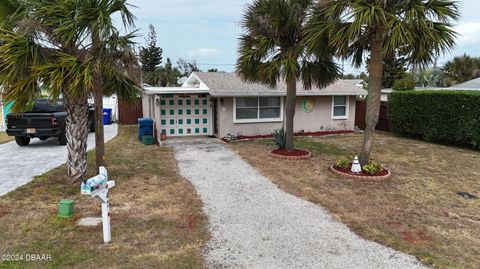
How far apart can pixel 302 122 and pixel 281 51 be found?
583 cm

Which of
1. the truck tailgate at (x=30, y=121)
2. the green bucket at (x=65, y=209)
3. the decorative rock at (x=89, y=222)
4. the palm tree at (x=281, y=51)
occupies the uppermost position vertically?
the palm tree at (x=281, y=51)

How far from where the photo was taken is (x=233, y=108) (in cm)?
1385

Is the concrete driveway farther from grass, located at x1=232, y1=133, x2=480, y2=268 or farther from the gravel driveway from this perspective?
grass, located at x1=232, y1=133, x2=480, y2=268

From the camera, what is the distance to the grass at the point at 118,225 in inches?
165

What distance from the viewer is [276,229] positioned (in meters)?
5.21

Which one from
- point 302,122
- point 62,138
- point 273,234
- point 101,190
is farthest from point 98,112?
point 302,122

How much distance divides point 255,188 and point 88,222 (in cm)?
343

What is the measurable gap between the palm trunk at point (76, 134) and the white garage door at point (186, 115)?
6958mm

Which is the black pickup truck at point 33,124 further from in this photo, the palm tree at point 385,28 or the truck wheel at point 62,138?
the palm tree at point 385,28

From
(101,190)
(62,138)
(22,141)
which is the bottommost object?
(22,141)

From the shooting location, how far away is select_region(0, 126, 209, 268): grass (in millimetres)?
4194

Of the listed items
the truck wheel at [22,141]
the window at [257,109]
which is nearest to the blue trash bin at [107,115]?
the truck wheel at [22,141]

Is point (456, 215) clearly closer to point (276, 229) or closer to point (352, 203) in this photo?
point (352, 203)

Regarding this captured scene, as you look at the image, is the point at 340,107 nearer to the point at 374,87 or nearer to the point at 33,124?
the point at 374,87
